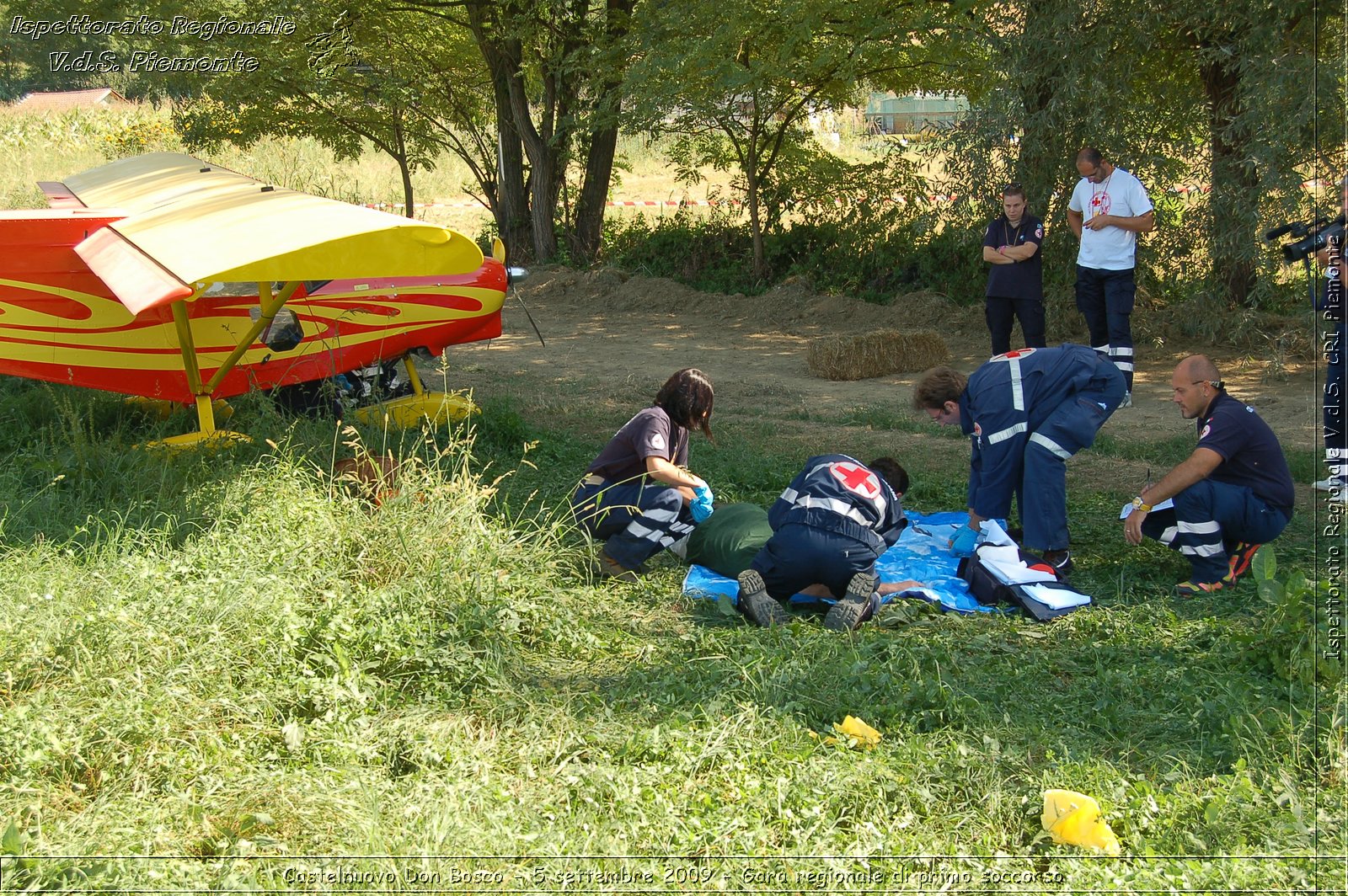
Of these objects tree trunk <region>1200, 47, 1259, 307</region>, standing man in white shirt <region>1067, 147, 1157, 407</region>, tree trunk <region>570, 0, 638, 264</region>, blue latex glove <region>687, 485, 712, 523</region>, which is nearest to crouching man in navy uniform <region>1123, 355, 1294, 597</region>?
blue latex glove <region>687, 485, 712, 523</region>

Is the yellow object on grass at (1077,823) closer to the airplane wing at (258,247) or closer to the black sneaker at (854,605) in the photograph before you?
the black sneaker at (854,605)

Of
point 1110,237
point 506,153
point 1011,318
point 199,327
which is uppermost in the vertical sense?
point 506,153

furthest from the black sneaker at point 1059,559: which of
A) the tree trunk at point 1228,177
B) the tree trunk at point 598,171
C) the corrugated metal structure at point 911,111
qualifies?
the tree trunk at point 598,171

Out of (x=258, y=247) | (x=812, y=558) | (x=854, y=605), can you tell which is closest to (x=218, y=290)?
(x=258, y=247)

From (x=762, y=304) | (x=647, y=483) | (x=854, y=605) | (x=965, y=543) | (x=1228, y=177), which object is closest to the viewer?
(x=854, y=605)

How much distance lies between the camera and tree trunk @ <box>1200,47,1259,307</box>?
9.59 metres

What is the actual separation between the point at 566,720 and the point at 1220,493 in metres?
3.49

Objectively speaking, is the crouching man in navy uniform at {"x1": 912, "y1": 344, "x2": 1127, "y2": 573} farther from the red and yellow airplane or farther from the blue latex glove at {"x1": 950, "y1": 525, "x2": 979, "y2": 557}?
the red and yellow airplane

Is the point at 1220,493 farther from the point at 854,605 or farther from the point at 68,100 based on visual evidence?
the point at 68,100

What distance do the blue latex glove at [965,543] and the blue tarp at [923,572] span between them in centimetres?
4

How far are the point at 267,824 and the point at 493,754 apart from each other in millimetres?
794

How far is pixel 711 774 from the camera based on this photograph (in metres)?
3.49

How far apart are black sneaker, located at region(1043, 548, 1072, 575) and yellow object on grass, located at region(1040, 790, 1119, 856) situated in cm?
244

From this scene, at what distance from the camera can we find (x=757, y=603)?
4.91 metres
